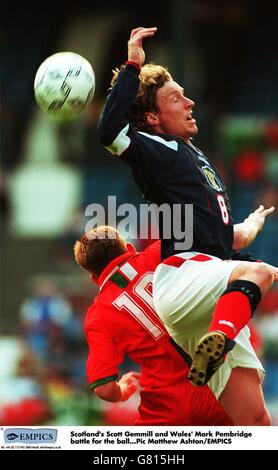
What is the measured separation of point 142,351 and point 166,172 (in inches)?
39.5

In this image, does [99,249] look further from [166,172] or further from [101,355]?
[166,172]

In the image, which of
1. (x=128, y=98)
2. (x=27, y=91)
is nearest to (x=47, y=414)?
(x=128, y=98)

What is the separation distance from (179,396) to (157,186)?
1.09 metres

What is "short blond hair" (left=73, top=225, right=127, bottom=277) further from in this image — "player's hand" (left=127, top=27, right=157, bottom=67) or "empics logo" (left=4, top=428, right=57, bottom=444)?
"player's hand" (left=127, top=27, right=157, bottom=67)

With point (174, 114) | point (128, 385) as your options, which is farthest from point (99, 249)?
point (174, 114)

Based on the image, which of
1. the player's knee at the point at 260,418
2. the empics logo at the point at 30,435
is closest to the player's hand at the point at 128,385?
the empics logo at the point at 30,435

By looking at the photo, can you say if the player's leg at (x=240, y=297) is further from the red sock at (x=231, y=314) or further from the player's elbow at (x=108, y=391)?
the player's elbow at (x=108, y=391)

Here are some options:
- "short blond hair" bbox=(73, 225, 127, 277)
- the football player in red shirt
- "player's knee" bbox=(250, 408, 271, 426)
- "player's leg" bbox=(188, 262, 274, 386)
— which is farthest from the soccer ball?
"player's knee" bbox=(250, 408, 271, 426)

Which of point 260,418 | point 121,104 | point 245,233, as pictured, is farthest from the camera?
point 245,233

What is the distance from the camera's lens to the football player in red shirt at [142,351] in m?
5.52

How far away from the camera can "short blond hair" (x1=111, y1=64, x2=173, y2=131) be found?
17.9ft

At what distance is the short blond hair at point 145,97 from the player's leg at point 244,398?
1.28m

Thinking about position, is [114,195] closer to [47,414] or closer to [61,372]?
[61,372]

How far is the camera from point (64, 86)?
528 cm
